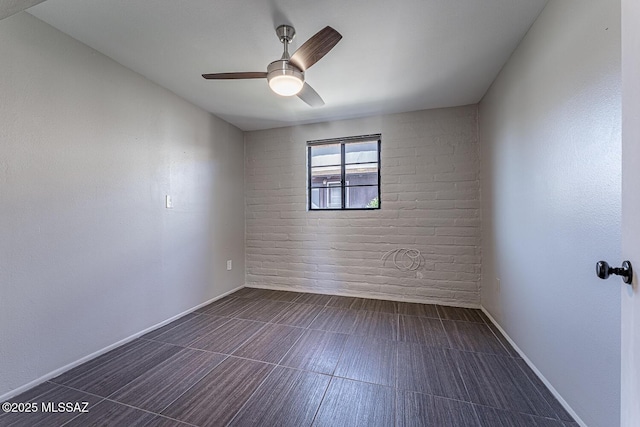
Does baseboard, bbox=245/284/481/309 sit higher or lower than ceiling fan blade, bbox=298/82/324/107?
lower

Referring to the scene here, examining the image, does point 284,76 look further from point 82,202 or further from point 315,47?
point 82,202

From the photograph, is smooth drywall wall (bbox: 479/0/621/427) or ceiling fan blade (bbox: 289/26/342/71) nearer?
smooth drywall wall (bbox: 479/0/621/427)

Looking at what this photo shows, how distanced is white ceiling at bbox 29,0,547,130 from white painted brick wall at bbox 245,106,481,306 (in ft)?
1.85

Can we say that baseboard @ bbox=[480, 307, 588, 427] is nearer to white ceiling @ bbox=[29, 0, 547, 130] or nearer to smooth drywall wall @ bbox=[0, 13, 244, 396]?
white ceiling @ bbox=[29, 0, 547, 130]

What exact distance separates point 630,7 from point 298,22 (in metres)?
1.48

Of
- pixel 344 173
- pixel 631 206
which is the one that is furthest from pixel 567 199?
pixel 344 173

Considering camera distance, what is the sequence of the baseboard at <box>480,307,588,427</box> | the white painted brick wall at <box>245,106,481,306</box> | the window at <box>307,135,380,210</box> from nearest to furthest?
the baseboard at <box>480,307,588,427</box> → the white painted brick wall at <box>245,106,481,306</box> → the window at <box>307,135,380,210</box>

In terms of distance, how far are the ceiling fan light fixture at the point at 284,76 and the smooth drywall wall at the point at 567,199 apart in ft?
4.71

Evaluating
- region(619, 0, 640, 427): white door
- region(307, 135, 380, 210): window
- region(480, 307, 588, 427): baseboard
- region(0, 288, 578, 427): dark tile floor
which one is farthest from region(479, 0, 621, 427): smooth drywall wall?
region(307, 135, 380, 210): window

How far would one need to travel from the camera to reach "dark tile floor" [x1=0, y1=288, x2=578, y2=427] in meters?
1.27

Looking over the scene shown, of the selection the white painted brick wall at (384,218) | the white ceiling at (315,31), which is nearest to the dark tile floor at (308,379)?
the white painted brick wall at (384,218)

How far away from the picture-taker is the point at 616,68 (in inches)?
38.0

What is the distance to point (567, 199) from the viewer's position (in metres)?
1.27

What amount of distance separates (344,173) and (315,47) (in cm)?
191
